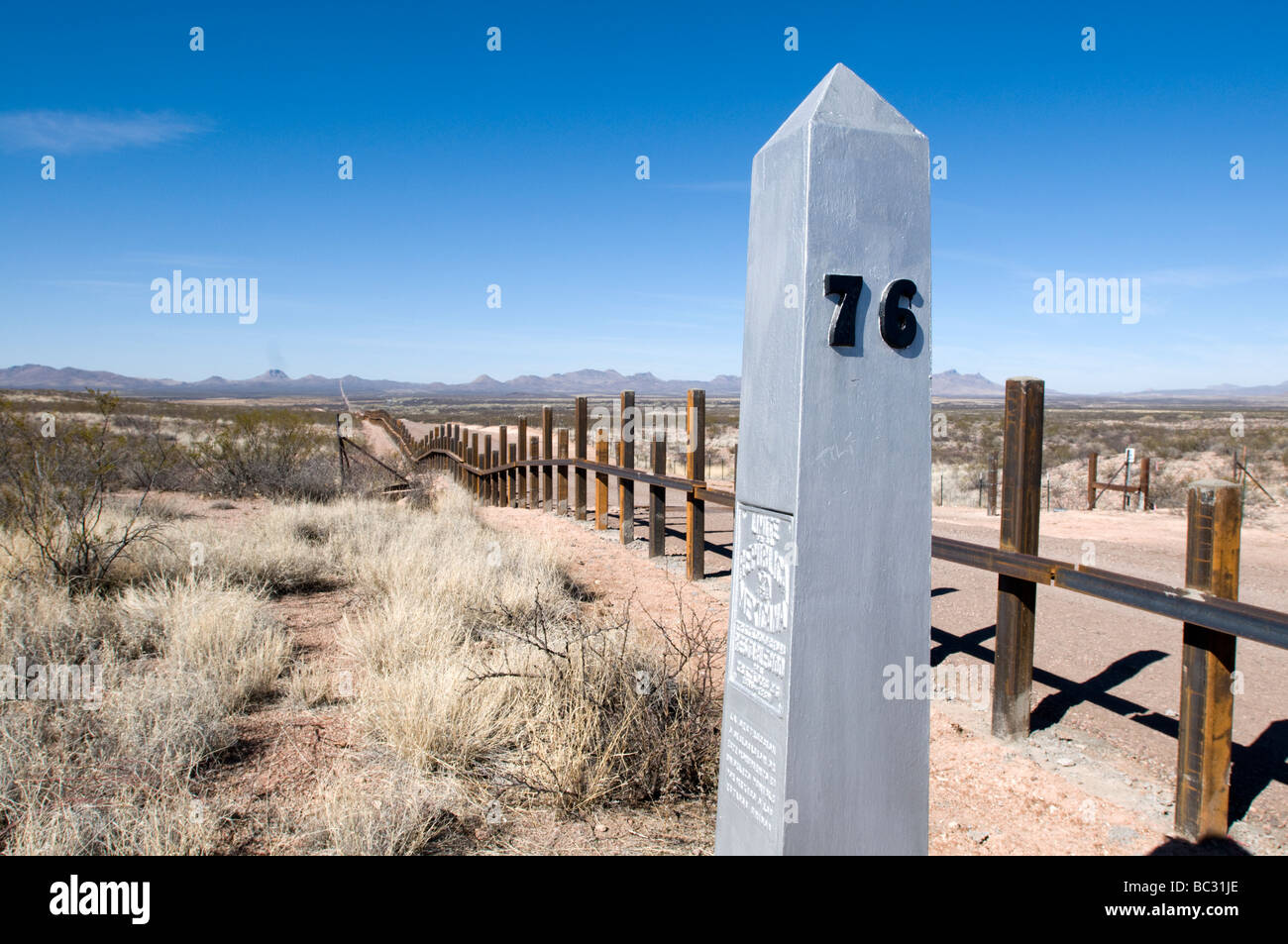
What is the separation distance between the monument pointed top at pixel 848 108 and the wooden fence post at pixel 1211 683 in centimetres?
189

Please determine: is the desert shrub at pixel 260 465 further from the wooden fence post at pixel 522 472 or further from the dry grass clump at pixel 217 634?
the dry grass clump at pixel 217 634

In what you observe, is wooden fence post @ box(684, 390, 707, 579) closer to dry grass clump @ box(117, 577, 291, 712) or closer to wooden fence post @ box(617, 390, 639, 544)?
wooden fence post @ box(617, 390, 639, 544)

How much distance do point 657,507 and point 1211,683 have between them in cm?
564

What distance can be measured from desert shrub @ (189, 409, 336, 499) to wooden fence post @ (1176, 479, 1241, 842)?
42.1 ft

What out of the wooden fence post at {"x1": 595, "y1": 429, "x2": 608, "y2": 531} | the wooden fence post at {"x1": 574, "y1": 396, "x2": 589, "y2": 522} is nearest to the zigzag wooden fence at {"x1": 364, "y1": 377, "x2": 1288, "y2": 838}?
the wooden fence post at {"x1": 595, "y1": 429, "x2": 608, "y2": 531}

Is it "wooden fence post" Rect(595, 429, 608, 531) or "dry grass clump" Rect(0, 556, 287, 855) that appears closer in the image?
"dry grass clump" Rect(0, 556, 287, 855)

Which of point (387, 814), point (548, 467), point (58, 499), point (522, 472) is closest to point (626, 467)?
point (548, 467)

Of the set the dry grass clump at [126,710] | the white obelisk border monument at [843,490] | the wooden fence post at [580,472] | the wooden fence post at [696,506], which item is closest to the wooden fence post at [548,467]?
the wooden fence post at [580,472]

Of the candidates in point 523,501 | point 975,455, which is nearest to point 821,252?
point 523,501

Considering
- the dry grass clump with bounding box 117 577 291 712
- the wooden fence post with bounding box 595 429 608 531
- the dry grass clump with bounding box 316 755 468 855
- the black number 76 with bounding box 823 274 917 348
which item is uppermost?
the black number 76 with bounding box 823 274 917 348

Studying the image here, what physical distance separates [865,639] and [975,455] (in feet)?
107

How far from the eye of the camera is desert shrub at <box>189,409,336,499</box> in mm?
13758

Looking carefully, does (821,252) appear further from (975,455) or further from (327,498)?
(975,455)
